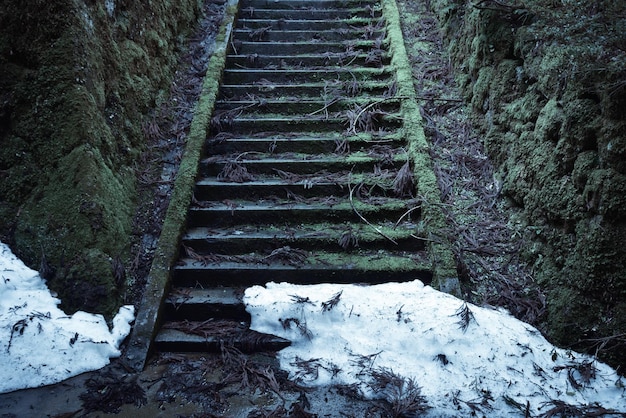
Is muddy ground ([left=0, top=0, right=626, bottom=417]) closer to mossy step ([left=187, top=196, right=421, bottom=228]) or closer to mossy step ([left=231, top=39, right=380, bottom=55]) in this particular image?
mossy step ([left=187, top=196, right=421, bottom=228])

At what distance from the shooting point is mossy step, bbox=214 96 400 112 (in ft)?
18.5

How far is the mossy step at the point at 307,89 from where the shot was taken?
5.92 meters

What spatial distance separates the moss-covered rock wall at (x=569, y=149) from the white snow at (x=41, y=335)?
3226mm

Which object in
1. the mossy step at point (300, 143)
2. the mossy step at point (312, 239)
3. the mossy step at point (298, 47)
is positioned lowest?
the mossy step at point (312, 239)

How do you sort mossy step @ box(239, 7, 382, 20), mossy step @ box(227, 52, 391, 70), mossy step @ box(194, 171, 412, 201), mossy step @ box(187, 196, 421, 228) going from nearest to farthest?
mossy step @ box(187, 196, 421, 228) < mossy step @ box(194, 171, 412, 201) < mossy step @ box(227, 52, 391, 70) < mossy step @ box(239, 7, 382, 20)

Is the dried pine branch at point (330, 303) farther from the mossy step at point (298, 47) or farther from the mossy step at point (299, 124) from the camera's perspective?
the mossy step at point (298, 47)

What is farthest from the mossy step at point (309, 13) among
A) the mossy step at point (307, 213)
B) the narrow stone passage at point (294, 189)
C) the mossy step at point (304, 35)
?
the mossy step at point (307, 213)

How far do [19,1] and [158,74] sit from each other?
5.37 feet

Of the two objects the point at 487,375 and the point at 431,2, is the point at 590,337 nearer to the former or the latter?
the point at 487,375

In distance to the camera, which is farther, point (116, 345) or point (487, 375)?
point (116, 345)

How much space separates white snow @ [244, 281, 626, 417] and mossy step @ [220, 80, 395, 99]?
2.83 meters

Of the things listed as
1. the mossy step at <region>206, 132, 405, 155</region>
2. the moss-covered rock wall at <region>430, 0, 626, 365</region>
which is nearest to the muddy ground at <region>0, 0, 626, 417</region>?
the moss-covered rock wall at <region>430, 0, 626, 365</region>

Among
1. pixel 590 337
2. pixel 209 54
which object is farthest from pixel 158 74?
pixel 590 337

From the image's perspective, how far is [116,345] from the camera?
3.57 metres
